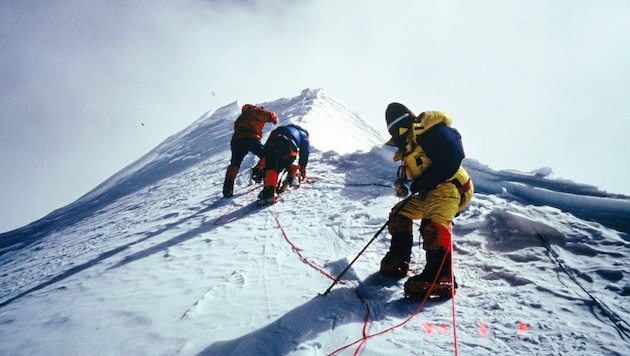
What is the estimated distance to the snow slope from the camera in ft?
6.85

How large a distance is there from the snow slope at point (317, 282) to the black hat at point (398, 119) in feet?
4.00

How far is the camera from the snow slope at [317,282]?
2.09 metres

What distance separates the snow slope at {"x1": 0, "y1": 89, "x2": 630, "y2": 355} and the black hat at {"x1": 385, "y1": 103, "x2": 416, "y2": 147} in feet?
4.00

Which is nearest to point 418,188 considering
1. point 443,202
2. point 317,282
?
point 443,202

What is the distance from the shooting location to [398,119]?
10.2 feet

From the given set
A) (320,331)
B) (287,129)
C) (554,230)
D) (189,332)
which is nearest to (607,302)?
(554,230)

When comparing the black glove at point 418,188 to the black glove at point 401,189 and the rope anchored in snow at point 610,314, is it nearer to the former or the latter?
the black glove at point 401,189

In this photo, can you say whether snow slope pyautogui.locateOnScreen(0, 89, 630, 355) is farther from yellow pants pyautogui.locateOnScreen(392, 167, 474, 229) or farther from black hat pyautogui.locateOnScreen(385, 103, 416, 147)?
black hat pyautogui.locateOnScreen(385, 103, 416, 147)

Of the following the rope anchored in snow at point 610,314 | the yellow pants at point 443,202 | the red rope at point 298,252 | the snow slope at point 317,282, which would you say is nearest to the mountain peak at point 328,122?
the snow slope at point 317,282

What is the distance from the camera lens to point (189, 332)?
A: 225cm

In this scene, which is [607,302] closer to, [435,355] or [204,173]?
[435,355]

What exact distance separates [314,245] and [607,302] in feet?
8.31

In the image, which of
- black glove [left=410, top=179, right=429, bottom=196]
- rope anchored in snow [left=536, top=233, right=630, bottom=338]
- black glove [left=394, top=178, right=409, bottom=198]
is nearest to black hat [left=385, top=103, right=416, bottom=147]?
black glove [left=394, top=178, right=409, bottom=198]

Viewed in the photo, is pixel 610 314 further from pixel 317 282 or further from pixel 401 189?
pixel 317 282
